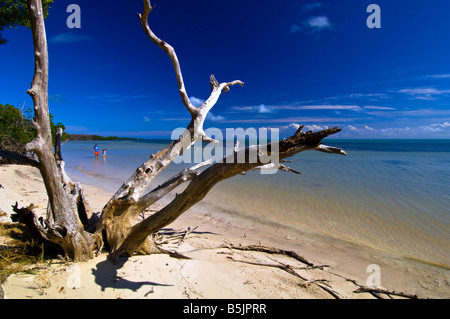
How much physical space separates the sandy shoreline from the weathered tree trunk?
0.32 metres

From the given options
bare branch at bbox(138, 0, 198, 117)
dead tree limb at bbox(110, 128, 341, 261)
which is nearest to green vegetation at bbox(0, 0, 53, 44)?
bare branch at bbox(138, 0, 198, 117)

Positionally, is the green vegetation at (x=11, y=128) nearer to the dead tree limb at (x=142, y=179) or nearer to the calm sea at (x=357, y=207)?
the calm sea at (x=357, y=207)

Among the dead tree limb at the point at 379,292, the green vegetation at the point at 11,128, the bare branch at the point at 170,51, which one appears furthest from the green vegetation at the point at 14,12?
the green vegetation at the point at 11,128

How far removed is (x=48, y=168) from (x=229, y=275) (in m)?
2.93

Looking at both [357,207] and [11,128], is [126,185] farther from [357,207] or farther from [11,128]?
[11,128]

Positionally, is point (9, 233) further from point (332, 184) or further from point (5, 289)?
point (332, 184)

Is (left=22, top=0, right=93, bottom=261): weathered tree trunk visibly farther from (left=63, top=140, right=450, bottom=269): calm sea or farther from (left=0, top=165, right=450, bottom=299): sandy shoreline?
(left=63, top=140, right=450, bottom=269): calm sea

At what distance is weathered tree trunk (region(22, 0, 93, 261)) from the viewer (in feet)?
8.66

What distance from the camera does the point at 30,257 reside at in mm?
3119

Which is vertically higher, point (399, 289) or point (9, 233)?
point (9, 233)

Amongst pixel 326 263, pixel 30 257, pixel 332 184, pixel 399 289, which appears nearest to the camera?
pixel 30 257
